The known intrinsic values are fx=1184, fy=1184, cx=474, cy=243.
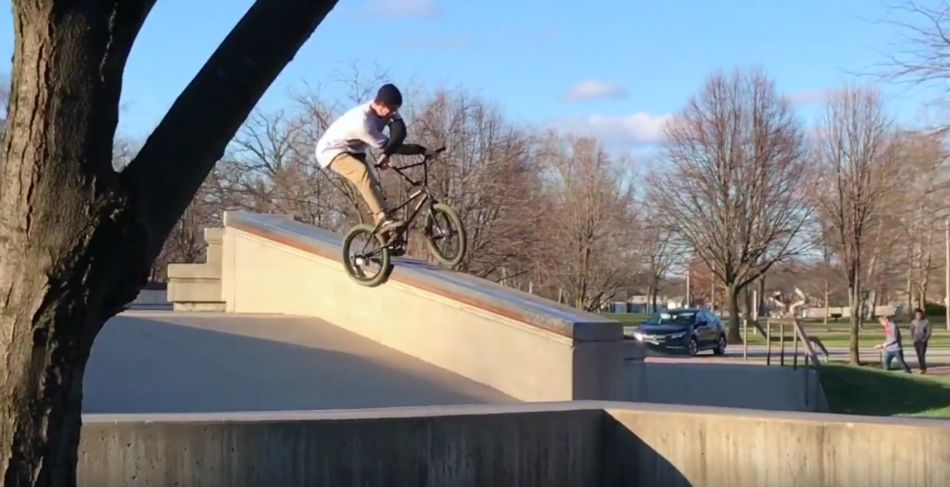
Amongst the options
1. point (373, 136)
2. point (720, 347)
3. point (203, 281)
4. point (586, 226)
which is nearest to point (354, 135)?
point (373, 136)

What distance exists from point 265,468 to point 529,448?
1862 millimetres

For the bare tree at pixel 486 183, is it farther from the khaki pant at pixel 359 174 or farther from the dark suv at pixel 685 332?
the khaki pant at pixel 359 174

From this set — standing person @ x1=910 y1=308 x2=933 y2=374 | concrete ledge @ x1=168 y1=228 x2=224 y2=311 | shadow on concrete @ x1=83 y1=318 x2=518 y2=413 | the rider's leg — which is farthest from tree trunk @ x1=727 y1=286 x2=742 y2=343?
the rider's leg

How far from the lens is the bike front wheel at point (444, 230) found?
11.7m

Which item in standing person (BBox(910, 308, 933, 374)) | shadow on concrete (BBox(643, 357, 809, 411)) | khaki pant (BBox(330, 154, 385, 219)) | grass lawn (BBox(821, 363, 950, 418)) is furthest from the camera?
standing person (BBox(910, 308, 933, 374))

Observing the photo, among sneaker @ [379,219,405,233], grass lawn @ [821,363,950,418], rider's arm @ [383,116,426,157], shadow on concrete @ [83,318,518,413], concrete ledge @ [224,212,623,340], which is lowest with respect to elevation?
grass lawn @ [821,363,950,418]

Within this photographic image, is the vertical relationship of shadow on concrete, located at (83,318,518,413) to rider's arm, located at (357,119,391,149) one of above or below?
below

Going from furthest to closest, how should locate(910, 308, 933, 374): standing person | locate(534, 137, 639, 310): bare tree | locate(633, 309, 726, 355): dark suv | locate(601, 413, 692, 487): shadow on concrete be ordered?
1. locate(534, 137, 639, 310): bare tree
2. locate(633, 309, 726, 355): dark suv
3. locate(910, 308, 933, 374): standing person
4. locate(601, 413, 692, 487): shadow on concrete

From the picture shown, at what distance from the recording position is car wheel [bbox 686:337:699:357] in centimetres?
3462

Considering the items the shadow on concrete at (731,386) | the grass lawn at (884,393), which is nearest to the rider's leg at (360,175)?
the shadow on concrete at (731,386)

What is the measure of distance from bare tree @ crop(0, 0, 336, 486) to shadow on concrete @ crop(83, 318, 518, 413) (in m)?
7.53

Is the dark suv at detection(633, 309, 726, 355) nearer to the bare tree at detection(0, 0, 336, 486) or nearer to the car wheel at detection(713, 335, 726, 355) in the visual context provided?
the car wheel at detection(713, 335, 726, 355)

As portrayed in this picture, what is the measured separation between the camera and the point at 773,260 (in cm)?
4647

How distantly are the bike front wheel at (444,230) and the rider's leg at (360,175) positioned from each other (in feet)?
1.79
